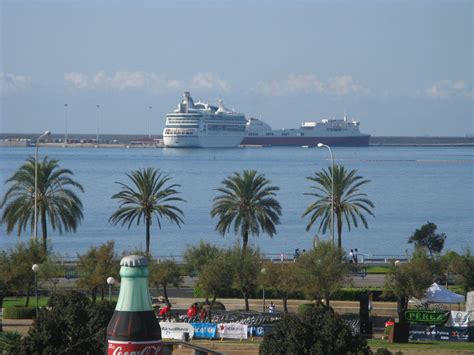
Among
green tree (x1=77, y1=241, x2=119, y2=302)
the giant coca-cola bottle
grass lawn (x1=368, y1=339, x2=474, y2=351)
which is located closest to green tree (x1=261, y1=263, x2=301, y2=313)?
green tree (x1=77, y1=241, x2=119, y2=302)

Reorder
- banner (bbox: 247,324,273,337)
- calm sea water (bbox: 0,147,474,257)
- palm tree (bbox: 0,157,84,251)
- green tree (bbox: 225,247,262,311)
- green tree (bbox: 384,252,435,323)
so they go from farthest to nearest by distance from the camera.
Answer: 1. calm sea water (bbox: 0,147,474,257)
2. palm tree (bbox: 0,157,84,251)
3. green tree (bbox: 225,247,262,311)
4. green tree (bbox: 384,252,435,323)
5. banner (bbox: 247,324,273,337)

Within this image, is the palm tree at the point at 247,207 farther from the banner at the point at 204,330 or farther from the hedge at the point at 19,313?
the banner at the point at 204,330

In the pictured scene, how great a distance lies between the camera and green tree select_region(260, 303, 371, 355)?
21781 mm

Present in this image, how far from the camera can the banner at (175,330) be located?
2814cm

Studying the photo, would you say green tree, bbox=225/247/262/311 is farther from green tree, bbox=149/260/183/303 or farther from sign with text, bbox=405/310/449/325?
sign with text, bbox=405/310/449/325

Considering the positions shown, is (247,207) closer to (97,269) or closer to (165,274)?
(165,274)

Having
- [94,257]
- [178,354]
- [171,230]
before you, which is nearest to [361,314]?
[178,354]

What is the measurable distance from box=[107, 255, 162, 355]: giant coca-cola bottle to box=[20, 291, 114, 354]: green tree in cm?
970

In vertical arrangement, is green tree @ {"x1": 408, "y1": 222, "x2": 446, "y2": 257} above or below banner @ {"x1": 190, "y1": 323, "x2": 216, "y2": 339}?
above

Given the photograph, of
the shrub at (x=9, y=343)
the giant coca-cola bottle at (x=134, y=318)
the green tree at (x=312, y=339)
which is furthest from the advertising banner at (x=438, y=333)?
the giant coca-cola bottle at (x=134, y=318)

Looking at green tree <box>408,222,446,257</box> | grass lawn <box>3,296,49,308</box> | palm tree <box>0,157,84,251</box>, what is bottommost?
grass lawn <box>3,296,49,308</box>

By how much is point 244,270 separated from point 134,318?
22.5 m

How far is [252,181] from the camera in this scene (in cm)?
4516

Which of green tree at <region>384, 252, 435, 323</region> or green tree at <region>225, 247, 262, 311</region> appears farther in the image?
green tree at <region>225, 247, 262, 311</region>
